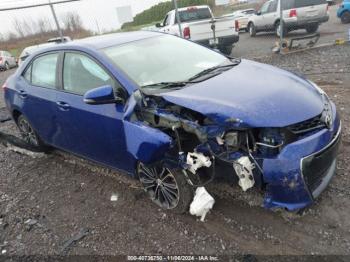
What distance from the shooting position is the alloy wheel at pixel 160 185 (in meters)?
3.33

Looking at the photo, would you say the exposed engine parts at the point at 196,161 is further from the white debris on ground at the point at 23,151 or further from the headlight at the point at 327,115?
the white debris on ground at the point at 23,151

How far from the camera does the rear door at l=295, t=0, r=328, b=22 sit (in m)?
13.6

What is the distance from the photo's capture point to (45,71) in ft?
14.6

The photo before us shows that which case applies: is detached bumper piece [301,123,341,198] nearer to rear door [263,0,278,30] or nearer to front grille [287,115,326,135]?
front grille [287,115,326,135]

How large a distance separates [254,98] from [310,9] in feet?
41.7

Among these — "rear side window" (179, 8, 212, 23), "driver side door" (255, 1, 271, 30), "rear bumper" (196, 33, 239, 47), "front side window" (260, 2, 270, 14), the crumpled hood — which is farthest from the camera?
"driver side door" (255, 1, 271, 30)

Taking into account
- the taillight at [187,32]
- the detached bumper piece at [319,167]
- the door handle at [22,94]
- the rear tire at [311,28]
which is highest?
the door handle at [22,94]

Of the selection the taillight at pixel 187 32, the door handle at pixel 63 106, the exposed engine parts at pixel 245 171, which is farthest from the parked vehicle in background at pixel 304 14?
the exposed engine parts at pixel 245 171

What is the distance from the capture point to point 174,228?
3.21 meters

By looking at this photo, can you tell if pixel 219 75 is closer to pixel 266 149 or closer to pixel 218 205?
pixel 266 149

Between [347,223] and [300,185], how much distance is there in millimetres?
642

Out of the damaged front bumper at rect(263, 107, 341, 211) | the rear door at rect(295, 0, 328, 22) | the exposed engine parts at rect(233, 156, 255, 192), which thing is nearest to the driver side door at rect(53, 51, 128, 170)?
the exposed engine parts at rect(233, 156, 255, 192)

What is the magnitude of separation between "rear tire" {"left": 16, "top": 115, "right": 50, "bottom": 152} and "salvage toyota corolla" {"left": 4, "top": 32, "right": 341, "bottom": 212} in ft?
2.92

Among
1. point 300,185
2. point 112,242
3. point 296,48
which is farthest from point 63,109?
point 296,48
